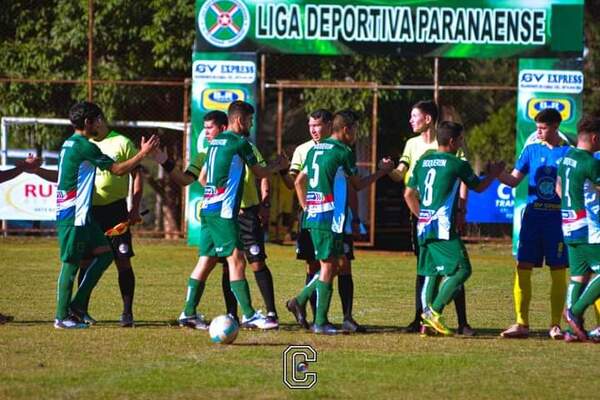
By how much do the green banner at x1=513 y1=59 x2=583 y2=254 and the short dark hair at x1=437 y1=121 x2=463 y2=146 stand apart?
402 inches

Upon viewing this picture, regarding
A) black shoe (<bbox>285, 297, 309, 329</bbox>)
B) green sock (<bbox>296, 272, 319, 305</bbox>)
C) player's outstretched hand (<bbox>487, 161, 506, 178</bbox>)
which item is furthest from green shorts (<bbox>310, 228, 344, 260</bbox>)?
player's outstretched hand (<bbox>487, 161, 506, 178</bbox>)

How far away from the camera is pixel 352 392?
319 inches

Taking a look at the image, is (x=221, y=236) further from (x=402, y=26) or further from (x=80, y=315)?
(x=402, y=26)

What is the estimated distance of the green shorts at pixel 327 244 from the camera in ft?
36.1

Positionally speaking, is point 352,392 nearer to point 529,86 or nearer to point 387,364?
point 387,364

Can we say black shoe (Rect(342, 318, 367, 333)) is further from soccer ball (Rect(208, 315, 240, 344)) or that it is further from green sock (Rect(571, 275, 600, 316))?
green sock (Rect(571, 275, 600, 316))

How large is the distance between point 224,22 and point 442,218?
11112mm

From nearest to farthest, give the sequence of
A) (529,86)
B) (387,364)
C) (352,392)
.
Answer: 1. (352,392)
2. (387,364)
3. (529,86)

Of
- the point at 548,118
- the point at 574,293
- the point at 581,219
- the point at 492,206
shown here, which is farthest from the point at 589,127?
the point at 492,206

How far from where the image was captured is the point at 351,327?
11.3m

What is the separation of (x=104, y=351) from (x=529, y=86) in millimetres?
13140

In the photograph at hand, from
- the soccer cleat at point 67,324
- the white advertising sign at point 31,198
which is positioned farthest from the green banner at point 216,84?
the soccer cleat at point 67,324

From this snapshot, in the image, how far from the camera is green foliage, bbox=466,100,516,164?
33344mm

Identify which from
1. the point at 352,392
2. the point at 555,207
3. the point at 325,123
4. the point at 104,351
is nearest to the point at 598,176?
the point at 555,207
